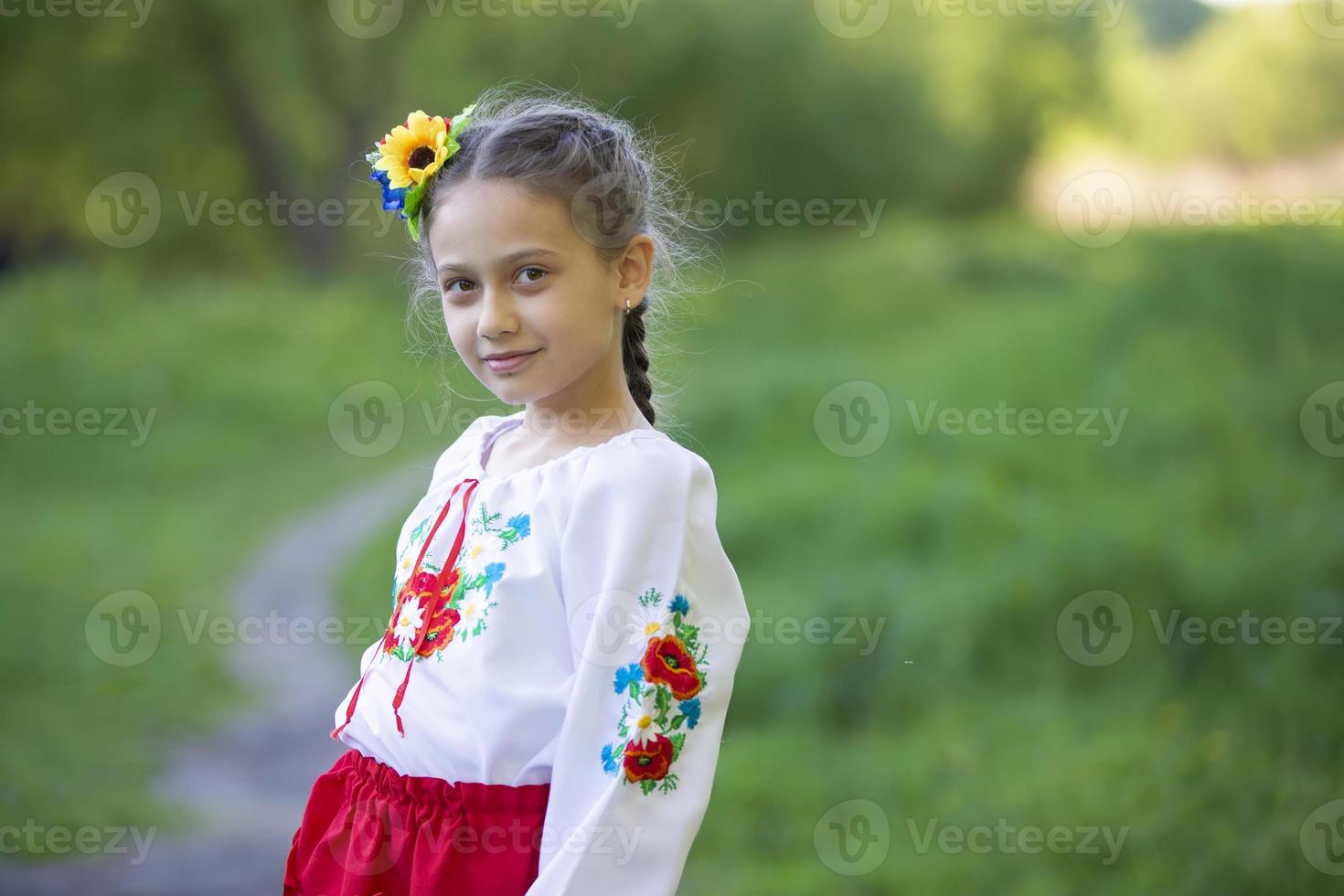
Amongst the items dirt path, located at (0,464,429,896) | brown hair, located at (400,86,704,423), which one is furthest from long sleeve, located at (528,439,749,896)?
dirt path, located at (0,464,429,896)

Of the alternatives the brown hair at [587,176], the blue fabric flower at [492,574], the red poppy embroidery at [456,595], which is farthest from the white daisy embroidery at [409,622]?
the brown hair at [587,176]

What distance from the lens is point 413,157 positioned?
5.28ft

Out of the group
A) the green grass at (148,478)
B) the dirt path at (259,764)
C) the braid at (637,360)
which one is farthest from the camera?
the green grass at (148,478)

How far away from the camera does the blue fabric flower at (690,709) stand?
135 cm

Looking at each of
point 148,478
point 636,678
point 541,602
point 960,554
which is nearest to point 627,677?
point 636,678

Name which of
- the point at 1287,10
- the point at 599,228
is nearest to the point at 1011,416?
the point at 1287,10

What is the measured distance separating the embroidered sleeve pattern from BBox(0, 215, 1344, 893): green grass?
79.8 inches

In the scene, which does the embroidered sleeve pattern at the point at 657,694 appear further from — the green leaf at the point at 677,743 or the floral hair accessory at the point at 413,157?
the floral hair accessory at the point at 413,157

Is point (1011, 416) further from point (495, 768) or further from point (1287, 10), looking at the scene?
point (495, 768)

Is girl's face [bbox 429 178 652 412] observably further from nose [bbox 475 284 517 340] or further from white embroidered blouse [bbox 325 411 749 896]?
white embroidered blouse [bbox 325 411 749 896]

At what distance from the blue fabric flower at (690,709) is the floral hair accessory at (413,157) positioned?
2.28ft

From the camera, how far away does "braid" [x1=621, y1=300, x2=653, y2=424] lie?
1.74m

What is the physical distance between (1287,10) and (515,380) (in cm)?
561

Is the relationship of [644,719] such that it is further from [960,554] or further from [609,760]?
[960,554]
